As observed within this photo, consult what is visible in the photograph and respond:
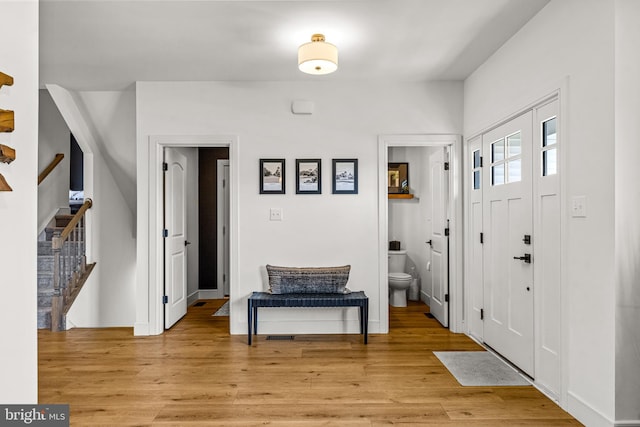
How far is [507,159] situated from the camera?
314 cm

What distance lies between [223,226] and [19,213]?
162 inches

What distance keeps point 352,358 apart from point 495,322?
124cm

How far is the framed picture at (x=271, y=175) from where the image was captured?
3977mm

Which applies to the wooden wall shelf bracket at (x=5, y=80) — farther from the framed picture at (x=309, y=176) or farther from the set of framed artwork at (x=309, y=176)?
the framed picture at (x=309, y=176)

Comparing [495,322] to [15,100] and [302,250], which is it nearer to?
[302,250]

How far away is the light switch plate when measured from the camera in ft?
7.25

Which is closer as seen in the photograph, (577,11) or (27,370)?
(27,370)

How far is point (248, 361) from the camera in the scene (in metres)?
3.23

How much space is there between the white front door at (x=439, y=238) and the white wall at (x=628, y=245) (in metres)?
2.12

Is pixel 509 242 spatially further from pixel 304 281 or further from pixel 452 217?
pixel 304 281

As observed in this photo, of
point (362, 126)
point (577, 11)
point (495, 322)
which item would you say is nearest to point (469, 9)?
point (577, 11)

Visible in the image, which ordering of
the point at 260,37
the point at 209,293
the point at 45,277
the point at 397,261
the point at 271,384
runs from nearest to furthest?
1. the point at 271,384
2. the point at 260,37
3. the point at 45,277
4. the point at 397,261
5. the point at 209,293

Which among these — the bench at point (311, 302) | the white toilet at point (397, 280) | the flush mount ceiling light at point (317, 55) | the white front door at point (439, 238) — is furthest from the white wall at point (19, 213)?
the white toilet at point (397, 280)

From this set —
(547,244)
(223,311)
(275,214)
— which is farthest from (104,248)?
(547,244)
